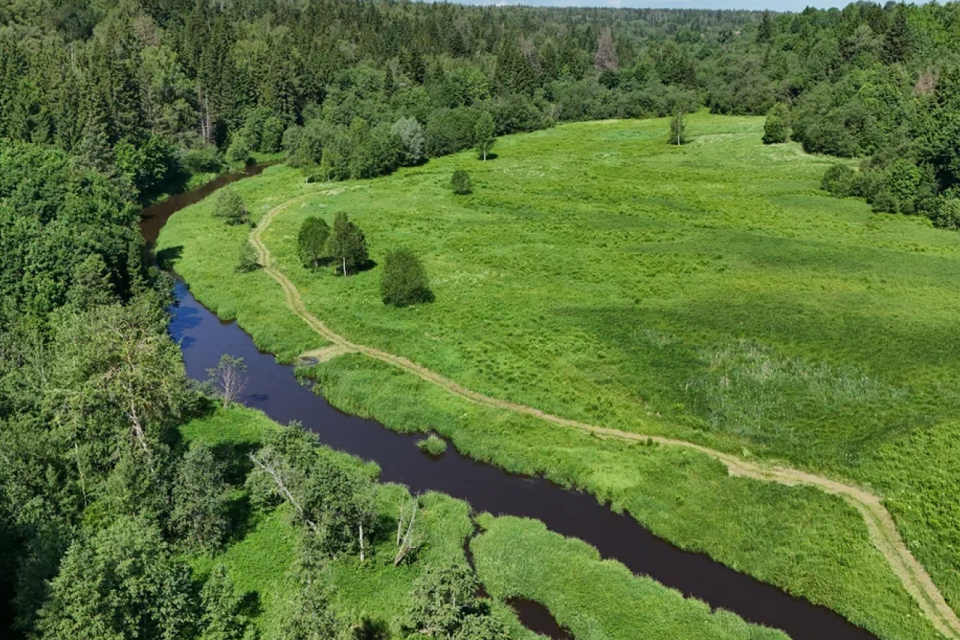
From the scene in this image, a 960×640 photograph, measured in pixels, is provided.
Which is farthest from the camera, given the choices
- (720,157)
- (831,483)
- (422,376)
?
(720,157)

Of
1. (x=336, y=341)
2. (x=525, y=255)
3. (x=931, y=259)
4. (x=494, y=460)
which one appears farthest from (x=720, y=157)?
(x=494, y=460)

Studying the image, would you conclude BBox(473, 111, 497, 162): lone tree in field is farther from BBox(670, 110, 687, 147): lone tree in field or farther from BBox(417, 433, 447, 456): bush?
BBox(417, 433, 447, 456): bush

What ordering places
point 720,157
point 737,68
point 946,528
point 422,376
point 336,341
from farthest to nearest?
point 737,68, point 720,157, point 336,341, point 422,376, point 946,528

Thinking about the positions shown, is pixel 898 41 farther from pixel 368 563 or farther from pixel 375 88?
pixel 368 563

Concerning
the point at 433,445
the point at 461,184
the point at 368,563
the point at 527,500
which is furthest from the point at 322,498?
the point at 461,184

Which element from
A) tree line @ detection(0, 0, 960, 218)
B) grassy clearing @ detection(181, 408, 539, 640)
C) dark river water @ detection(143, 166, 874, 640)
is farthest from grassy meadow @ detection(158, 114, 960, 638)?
tree line @ detection(0, 0, 960, 218)

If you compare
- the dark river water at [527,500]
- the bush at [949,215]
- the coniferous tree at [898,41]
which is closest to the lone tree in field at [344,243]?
the dark river water at [527,500]

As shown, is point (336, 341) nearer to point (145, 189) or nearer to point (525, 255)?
point (525, 255)
